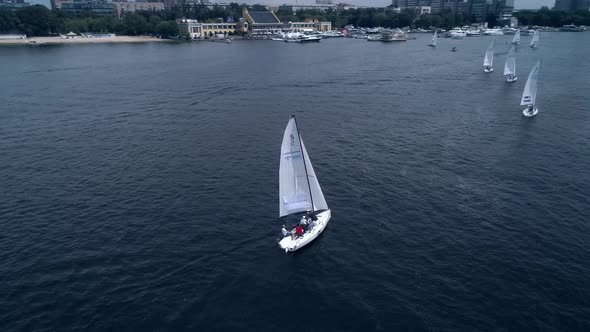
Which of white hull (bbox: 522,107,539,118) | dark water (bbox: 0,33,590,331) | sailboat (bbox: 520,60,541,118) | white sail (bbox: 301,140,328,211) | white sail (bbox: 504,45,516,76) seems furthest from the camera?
white sail (bbox: 504,45,516,76)

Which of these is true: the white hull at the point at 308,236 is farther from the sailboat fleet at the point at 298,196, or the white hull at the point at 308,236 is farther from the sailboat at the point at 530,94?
the sailboat at the point at 530,94

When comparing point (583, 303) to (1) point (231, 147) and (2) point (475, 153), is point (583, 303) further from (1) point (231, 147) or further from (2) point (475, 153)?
(1) point (231, 147)

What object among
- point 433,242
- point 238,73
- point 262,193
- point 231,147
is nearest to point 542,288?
point 433,242

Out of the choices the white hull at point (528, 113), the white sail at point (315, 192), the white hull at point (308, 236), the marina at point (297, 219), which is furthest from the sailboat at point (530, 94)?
the white hull at point (308, 236)

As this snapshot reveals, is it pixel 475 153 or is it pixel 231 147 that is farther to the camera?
pixel 231 147

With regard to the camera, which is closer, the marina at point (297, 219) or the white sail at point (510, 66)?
the marina at point (297, 219)

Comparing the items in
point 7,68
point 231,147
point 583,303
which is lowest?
point 583,303

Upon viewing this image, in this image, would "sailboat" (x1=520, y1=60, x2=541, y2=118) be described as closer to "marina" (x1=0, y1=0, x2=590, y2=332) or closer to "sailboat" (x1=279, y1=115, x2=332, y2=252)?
"marina" (x1=0, y1=0, x2=590, y2=332)

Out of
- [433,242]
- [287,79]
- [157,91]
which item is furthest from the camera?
[287,79]

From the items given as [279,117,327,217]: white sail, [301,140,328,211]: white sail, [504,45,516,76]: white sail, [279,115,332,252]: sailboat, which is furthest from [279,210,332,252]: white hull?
[504,45,516,76]: white sail
